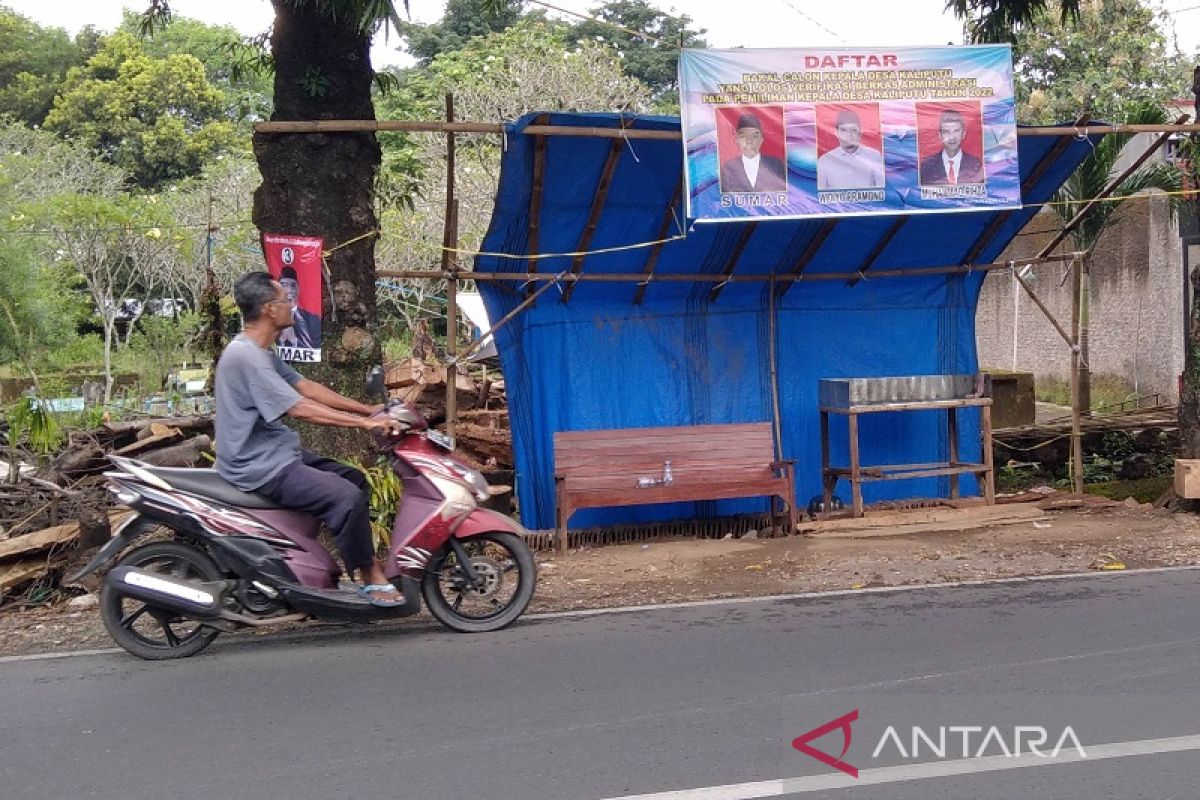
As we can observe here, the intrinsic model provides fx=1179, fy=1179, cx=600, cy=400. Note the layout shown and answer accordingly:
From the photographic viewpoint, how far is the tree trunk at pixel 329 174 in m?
7.94

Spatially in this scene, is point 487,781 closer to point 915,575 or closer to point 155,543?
point 155,543

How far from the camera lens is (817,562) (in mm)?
8453

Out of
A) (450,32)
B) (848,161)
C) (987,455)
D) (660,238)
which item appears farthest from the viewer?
(450,32)

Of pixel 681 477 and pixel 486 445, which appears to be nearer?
pixel 681 477

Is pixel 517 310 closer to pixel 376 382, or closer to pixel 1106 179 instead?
pixel 376 382

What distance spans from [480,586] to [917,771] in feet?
8.72

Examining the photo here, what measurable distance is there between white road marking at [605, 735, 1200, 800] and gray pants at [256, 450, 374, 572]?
2.38 meters

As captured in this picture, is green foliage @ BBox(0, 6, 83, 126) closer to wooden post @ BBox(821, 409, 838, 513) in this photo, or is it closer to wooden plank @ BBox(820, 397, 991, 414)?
wooden post @ BBox(821, 409, 838, 513)

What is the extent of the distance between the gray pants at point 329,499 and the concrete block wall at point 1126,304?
1361 cm

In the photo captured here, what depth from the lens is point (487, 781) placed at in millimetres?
4141

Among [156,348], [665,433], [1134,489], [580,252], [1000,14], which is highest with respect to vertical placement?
[1000,14]

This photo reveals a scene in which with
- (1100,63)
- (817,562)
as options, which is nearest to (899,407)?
(817,562)

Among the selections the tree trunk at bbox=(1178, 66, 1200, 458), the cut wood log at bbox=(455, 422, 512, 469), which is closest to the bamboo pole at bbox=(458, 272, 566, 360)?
the cut wood log at bbox=(455, 422, 512, 469)

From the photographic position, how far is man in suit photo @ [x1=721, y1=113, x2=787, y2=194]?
330 inches
